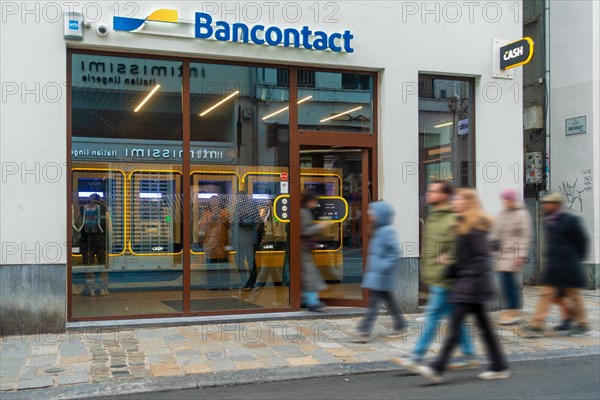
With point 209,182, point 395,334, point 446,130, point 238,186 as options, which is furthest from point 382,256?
point 446,130

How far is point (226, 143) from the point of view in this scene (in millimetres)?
9406

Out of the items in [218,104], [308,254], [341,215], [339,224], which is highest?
[218,104]

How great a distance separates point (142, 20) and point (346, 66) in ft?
10.4

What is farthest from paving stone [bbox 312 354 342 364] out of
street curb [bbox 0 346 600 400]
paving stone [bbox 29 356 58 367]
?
paving stone [bbox 29 356 58 367]

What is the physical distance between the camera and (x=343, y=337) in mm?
8211

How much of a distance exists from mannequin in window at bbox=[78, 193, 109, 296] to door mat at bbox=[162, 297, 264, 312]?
1041 millimetres

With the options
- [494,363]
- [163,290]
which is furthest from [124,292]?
[494,363]

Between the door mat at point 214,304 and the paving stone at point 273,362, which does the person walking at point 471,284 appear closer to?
the paving stone at point 273,362

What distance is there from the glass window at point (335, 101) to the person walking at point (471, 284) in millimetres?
4286

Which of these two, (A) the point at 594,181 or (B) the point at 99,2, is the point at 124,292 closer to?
(B) the point at 99,2

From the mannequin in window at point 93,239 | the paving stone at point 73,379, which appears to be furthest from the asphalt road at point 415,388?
the mannequin in window at point 93,239

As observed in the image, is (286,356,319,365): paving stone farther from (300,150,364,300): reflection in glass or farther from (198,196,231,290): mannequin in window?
(300,150,364,300): reflection in glass

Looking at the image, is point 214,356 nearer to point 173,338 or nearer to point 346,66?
point 173,338

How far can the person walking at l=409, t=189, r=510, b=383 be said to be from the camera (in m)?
5.53
